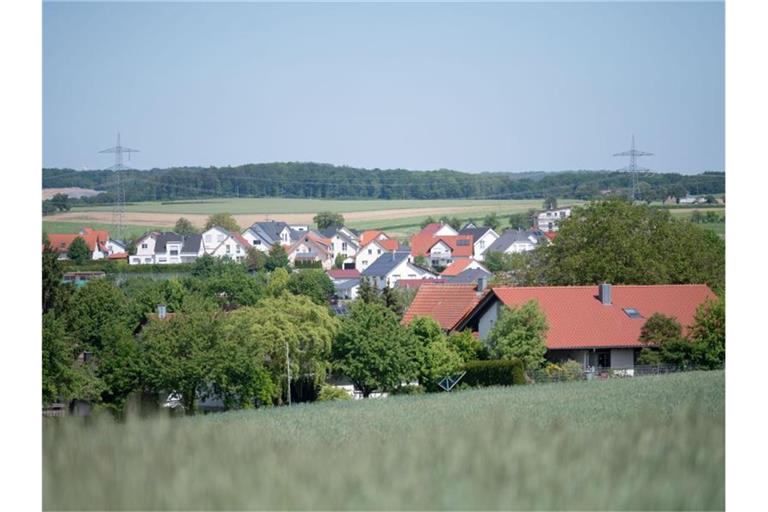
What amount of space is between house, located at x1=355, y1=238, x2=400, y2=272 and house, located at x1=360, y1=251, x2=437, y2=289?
0.28 metres

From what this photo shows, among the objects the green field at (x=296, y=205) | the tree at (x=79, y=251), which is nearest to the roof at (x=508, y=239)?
the green field at (x=296, y=205)

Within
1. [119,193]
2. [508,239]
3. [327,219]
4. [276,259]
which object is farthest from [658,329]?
[508,239]

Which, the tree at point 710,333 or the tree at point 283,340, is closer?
the tree at point 710,333

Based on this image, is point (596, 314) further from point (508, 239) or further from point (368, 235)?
point (508, 239)

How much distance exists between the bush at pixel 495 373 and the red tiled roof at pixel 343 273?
3022 centimetres

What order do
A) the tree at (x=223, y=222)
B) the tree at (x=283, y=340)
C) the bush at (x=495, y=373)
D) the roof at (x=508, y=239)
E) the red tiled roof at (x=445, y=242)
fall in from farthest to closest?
the red tiled roof at (x=445, y=242) < the roof at (x=508, y=239) < the tree at (x=223, y=222) < the tree at (x=283, y=340) < the bush at (x=495, y=373)

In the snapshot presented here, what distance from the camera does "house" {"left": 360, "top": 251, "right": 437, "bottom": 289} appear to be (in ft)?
189

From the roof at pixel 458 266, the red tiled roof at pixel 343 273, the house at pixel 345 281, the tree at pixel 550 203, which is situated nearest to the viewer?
the tree at pixel 550 203

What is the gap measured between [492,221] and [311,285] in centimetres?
1344

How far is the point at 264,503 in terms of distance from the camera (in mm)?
5395

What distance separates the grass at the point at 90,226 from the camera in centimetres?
1888

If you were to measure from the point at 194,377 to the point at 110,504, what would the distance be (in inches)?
538

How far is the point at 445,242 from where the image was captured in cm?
6128

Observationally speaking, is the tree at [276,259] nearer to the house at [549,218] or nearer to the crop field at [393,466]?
the house at [549,218]
